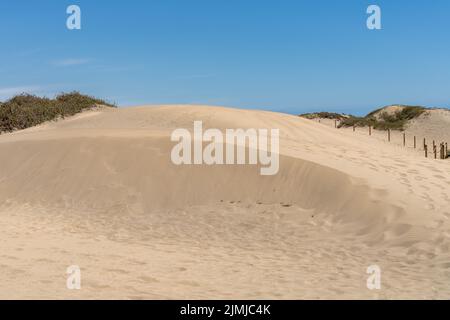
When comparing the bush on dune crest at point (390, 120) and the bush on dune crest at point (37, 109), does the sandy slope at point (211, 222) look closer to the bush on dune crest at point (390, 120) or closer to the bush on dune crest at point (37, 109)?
the bush on dune crest at point (37, 109)

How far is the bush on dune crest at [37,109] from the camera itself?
29078mm

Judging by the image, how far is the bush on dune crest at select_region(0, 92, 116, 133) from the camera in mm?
29078

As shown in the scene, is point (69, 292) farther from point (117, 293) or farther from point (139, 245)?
point (139, 245)

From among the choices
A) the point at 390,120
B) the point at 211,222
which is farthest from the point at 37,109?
the point at 390,120

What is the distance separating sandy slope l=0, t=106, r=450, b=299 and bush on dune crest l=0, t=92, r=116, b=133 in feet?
38.0

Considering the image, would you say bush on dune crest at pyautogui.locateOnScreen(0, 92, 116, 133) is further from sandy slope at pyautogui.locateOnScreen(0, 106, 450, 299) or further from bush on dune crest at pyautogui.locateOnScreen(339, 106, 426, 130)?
bush on dune crest at pyautogui.locateOnScreen(339, 106, 426, 130)

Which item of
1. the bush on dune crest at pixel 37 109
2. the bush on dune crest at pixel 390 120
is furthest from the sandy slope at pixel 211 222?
the bush on dune crest at pixel 390 120

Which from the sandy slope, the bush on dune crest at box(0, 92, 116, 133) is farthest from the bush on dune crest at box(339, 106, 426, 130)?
the sandy slope

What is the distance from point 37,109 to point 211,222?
22108mm

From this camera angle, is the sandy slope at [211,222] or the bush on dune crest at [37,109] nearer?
the sandy slope at [211,222]

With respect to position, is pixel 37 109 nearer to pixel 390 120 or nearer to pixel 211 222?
pixel 211 222

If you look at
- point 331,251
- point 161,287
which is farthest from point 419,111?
point 161,287

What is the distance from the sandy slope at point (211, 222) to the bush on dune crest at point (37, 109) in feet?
38.0

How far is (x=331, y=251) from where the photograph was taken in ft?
28.3
